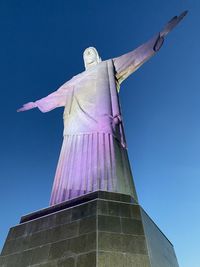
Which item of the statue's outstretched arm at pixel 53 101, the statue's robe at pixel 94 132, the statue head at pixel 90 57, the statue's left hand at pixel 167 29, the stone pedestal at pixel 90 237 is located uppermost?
the statue head at pixel 90 57

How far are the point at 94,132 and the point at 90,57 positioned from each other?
6023mm

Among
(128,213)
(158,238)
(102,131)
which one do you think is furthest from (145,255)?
(102,131)

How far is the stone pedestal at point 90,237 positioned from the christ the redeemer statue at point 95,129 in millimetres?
880

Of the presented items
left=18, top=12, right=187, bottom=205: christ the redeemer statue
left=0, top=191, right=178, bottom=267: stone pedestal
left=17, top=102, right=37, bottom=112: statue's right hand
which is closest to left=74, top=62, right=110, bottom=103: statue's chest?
left=18, top=12, right=187, bottom=205: christ the redeemer statue

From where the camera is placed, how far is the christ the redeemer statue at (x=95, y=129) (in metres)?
7.41

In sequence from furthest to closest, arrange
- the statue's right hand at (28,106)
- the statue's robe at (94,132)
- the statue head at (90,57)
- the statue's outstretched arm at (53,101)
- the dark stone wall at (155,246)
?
the statue head at (90,57), the statue's outstretched arm at (53,101), the statue's right hand at (28,106), the statue's robe at (94,132), the dark stone wall at (155,246)

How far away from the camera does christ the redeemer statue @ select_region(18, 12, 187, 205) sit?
292 inches

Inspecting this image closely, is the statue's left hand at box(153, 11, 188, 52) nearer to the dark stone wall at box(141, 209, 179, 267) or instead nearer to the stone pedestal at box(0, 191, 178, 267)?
the stone pedestal at box(0, 191, 178, 267)

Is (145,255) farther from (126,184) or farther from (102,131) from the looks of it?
(102,131)

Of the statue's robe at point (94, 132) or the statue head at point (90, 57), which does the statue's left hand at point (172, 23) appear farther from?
the statue head at point (90, 57)

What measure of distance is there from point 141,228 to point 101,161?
2.53m

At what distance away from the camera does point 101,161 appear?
7660 mm

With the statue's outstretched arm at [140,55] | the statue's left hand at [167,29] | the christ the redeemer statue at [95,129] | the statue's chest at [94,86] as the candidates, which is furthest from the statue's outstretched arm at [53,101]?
the statue's left hand at [167,29]

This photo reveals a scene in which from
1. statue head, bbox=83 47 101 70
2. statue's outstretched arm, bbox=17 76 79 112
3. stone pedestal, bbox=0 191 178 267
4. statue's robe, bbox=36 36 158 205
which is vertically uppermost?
statue head, bbox=83 47 101 70
